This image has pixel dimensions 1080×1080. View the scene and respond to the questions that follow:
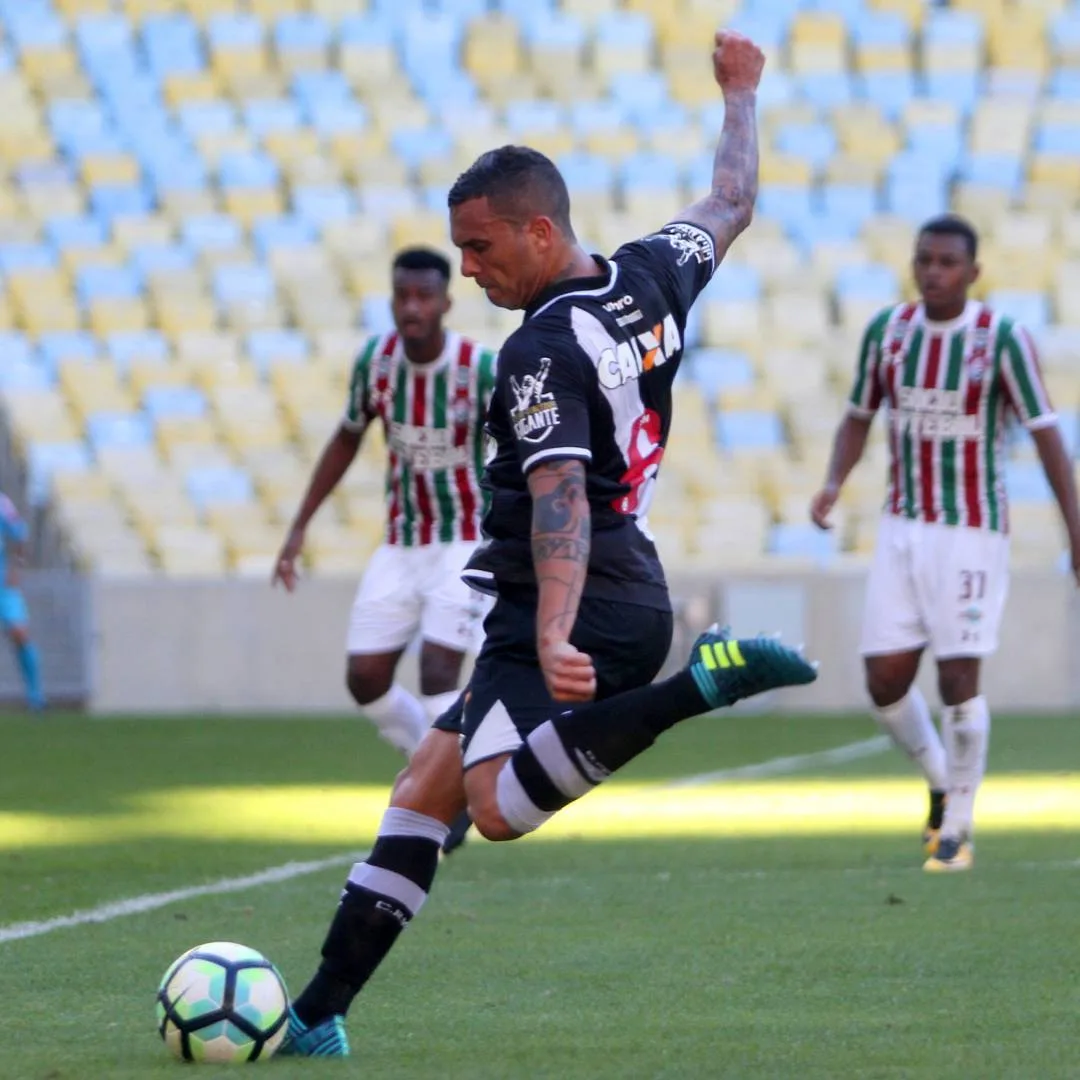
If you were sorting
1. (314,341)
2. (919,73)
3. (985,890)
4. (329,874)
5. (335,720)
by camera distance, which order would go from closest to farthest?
(985,890), (329,874), (335,720), (314,341), (919,73)

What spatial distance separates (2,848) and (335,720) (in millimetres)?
7934

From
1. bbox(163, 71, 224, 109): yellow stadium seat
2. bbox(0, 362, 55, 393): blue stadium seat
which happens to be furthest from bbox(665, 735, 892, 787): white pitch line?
bbox(163, 71, 224, 109): yellow stadium seat

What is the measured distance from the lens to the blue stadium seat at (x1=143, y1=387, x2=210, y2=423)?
19.5m

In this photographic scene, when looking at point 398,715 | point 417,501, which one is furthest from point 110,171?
point 398,715

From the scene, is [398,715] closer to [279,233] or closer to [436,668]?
[436,668]

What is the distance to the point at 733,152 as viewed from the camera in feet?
16.8

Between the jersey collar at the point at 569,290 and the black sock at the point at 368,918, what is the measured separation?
106 cm

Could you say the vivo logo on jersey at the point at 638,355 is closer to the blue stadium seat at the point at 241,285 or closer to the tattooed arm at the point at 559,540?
the tattooed arm at the point at 559,540

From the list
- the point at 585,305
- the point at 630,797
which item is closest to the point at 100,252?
the point at 630,797

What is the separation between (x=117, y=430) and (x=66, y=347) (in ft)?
4.10

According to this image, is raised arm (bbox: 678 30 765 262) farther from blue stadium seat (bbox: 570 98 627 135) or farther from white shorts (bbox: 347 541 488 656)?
blue stadium seat (bbox: 570 98 627 135)

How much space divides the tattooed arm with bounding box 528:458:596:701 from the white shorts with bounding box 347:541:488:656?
14.4ft

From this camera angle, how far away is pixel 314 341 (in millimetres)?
20234

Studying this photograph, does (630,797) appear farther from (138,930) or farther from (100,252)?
(100,252)
